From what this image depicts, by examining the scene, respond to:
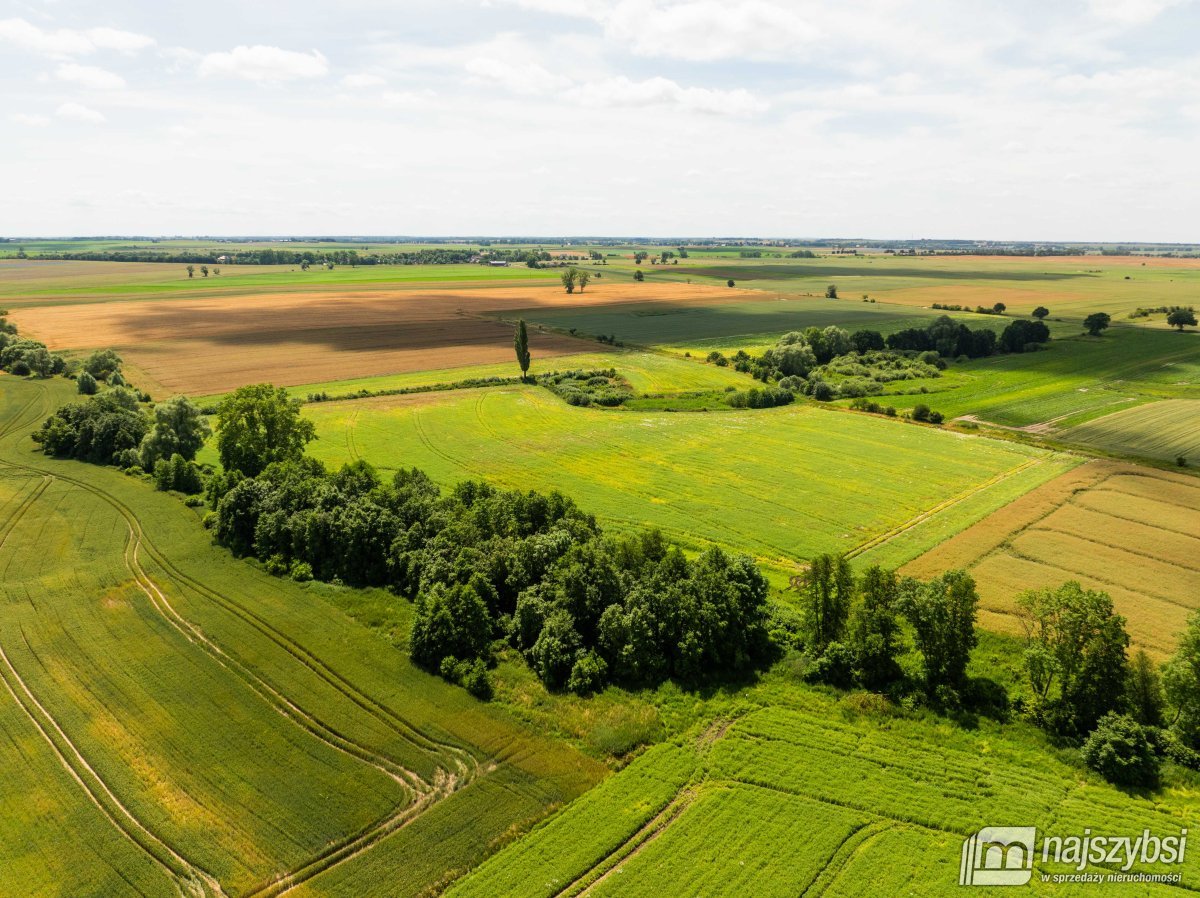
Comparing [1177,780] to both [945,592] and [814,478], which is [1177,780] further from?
[814,478]

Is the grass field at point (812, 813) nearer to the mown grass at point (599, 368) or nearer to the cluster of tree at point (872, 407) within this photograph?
the cluster of tree at point (872, 407)

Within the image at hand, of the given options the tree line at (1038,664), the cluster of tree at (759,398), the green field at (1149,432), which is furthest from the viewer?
the cluster of tree at (759,398)

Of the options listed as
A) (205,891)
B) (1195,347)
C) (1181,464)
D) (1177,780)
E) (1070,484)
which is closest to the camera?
(205,891)

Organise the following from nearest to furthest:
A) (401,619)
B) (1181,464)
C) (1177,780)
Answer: (1177,780) → (401,619) → (1181,464)

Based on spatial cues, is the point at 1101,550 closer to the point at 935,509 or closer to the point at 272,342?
the point at 935,509

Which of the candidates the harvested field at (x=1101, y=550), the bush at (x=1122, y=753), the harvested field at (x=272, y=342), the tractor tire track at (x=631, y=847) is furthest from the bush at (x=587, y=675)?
the harvested field at (x=272, y=342)

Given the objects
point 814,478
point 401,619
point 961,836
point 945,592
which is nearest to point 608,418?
point 814,478
